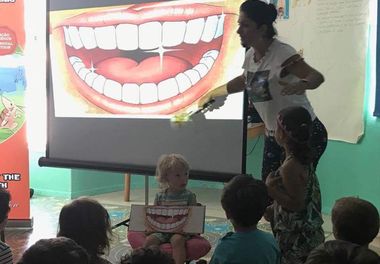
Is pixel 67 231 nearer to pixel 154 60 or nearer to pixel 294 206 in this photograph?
pixel 294 206

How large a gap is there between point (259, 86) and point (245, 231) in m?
0.82

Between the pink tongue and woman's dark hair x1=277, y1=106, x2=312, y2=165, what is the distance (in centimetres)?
125

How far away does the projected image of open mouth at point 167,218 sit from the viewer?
102 inches

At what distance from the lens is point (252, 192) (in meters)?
1.88

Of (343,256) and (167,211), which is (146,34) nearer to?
(167,211)

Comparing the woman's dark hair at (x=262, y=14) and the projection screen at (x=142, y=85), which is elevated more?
the woman's dark hair at (x=262, y=14)

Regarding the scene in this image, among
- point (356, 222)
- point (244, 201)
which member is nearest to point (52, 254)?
point (244, 201)

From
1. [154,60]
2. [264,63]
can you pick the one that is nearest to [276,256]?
[264,63]

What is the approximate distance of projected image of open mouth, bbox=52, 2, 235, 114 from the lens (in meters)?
3.16

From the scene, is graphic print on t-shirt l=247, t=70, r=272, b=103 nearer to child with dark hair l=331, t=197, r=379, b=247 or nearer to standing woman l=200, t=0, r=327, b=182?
standing woman l=200, t=0, r=327, b=182

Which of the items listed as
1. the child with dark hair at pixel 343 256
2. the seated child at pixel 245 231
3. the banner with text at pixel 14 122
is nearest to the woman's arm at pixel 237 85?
the seated child at pixel 245 231

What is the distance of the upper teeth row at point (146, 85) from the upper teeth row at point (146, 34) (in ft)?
0.39

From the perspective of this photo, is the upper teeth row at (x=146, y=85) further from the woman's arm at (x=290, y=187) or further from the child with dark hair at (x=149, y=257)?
the child with dark hair at (x=149, y=257)

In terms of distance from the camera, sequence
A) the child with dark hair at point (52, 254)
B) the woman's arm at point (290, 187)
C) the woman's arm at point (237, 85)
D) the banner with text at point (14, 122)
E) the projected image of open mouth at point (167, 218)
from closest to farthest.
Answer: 1. the child with dark hair at point (52, 254)
2. the woman's arm at point (290, 187)
3. the projected image of open mouth at point (167, 218)
4. the woman's arm at point (237, 85)
5. the banner with text at point (14, 122)
